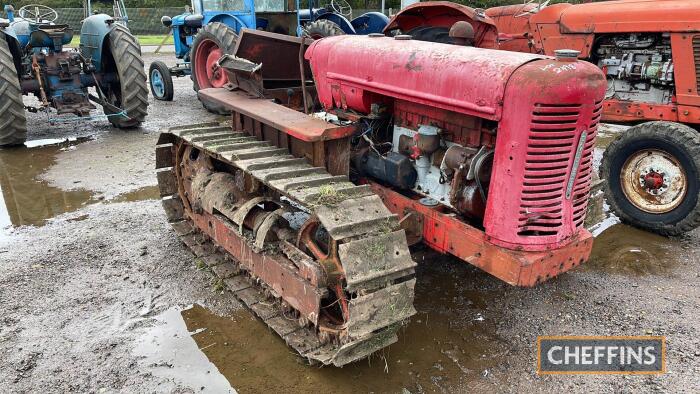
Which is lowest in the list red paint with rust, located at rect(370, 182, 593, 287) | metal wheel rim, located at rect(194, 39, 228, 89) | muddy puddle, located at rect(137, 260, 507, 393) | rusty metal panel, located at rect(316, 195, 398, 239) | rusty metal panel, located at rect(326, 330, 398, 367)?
muddy puddle, located at rect(137, 260, 507, 393)

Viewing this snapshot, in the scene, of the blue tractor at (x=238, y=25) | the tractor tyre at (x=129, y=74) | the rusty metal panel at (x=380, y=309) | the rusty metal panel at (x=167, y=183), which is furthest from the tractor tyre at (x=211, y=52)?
the rusty metal panel at (x=380, y=309)

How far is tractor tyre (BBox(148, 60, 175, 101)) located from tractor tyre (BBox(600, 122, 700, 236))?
9.22m

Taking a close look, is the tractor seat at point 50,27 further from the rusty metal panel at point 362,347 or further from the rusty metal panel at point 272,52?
the rusty metal panel at point 362,347

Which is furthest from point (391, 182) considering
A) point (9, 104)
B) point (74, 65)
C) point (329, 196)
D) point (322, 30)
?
point (74, 65)

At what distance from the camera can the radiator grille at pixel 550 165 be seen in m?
2.87

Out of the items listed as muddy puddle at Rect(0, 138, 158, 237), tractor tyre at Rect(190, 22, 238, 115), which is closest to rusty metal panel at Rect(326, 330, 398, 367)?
muddy puddle at Rect(0, 138, 158, 237)

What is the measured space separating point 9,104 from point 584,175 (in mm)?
7743

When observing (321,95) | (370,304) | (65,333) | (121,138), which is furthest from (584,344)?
(121,138)

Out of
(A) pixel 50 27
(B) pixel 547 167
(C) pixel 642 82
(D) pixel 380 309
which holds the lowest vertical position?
(D) pixel 380 309

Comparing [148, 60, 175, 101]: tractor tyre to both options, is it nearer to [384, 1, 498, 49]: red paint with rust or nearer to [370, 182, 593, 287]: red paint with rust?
[384, 1, 498, 49]: red paint with rust

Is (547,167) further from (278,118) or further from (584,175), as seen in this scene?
(278,118)

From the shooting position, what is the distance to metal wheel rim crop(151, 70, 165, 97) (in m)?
12.0

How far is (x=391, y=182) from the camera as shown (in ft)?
12.5

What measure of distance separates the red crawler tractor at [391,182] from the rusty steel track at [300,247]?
1 centimetres
